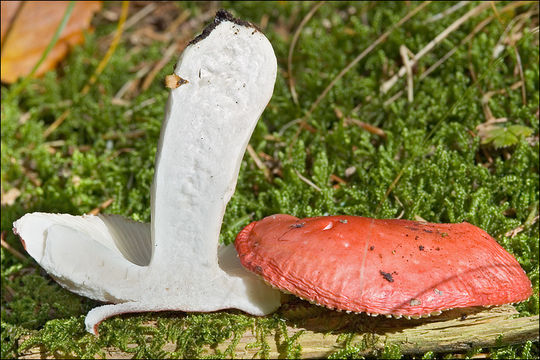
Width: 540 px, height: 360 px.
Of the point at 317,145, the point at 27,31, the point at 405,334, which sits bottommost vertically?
the point at 405,334

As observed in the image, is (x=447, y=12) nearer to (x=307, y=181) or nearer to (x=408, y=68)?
(x=408, y=68)

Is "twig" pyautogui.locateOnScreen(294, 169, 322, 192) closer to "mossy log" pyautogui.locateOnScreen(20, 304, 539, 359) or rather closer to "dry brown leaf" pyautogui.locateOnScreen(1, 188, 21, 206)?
"mossy log" pyautogui.locateOnScreen(20, 304, 539, 359)

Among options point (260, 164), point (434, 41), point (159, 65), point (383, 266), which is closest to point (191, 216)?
point (383, 266)

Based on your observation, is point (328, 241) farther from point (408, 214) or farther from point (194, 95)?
point (408, 214)

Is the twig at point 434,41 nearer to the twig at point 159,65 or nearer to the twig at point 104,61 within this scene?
the twig at point 159,65

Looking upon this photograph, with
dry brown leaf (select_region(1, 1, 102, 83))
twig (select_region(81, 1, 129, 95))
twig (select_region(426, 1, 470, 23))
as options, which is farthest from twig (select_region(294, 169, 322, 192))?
dry brown leaf (select_region(1, 1, 102, 83))

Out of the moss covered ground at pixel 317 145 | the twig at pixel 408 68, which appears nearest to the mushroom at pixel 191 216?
the moss covered ground at pixel 317 145

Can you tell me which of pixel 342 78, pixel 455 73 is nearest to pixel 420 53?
pixel 455 73

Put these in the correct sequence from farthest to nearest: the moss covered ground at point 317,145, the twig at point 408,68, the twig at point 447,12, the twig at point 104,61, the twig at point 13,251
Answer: the twig at point 104,61 → the twig at point 447,12 → the twig at point 408,68 → the twig at point 13,251 → the moss covered ground at point 317,145
